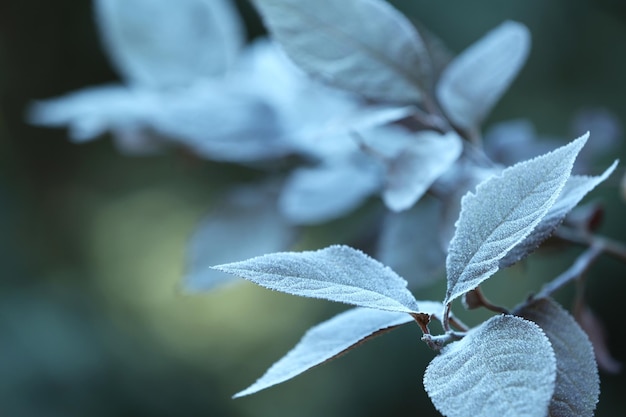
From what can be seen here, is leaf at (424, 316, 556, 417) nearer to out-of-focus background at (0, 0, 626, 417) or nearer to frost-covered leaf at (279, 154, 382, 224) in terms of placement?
frost-covered leaf at (279, 154, 382, 224)

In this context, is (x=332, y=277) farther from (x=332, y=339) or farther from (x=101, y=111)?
(x=101, y=111)

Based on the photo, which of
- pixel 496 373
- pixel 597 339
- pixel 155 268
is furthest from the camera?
pixel 155 268

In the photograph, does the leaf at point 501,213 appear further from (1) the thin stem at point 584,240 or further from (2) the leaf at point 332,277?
(1) the thin stem at point 584,240

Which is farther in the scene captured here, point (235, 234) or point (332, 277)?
point (235, 234)

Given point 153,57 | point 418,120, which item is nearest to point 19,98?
point 153,57

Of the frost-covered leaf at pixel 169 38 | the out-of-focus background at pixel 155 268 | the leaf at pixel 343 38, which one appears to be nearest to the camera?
the leaf at pixel 343 38

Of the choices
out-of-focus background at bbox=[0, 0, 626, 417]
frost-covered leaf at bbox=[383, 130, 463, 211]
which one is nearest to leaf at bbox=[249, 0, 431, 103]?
frost-covered leaf at bbox=[383, 130, 463, 211]

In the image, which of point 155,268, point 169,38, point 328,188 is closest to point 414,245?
point 328,188

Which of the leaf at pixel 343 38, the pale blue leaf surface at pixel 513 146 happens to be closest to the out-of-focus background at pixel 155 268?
the pale blue leaf surface at pixel 513 146
